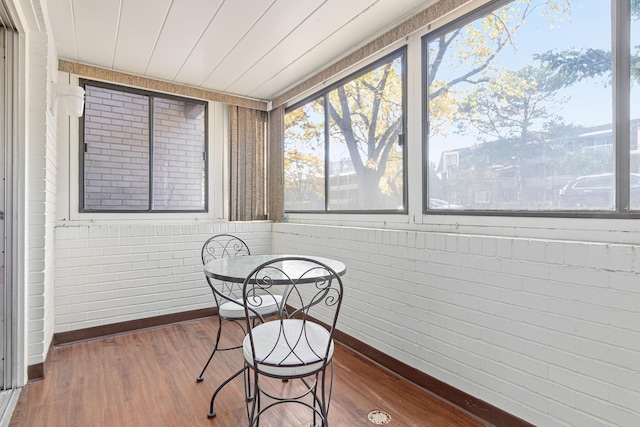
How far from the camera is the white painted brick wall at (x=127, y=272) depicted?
9.33 feet

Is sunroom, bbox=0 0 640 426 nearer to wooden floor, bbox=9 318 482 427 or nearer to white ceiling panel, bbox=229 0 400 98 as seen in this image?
white ceiling panel, bbox=229 0 400 98

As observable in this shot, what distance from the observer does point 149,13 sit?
2.16 meters

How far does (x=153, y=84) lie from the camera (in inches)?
126

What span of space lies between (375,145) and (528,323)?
5.20ft

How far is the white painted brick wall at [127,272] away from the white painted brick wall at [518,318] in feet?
6.18

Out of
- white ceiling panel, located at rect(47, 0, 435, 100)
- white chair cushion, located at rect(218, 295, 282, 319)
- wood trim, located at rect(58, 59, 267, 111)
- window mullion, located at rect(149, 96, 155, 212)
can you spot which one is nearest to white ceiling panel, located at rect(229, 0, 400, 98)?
white ceiling panel, located at rect(47, 0, 435, 100)

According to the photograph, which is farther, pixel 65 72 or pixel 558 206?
pixel 65 72

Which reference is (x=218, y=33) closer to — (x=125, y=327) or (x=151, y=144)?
(x=151, y=144)

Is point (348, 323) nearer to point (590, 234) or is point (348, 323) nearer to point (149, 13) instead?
point (590, 234)

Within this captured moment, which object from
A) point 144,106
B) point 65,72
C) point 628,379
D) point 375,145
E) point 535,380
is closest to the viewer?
point 628,379

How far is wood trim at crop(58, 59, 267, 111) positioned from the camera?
287 centimetres

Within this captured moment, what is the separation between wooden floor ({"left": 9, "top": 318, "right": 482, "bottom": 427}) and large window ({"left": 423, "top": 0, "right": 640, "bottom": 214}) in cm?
118

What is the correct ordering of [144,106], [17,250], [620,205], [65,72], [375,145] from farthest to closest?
1. [144,106]
2. [65,72]
3. [375,145]
4. [17,250]
5. [620,205]

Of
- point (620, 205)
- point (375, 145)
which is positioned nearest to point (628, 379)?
point (620, 205)
